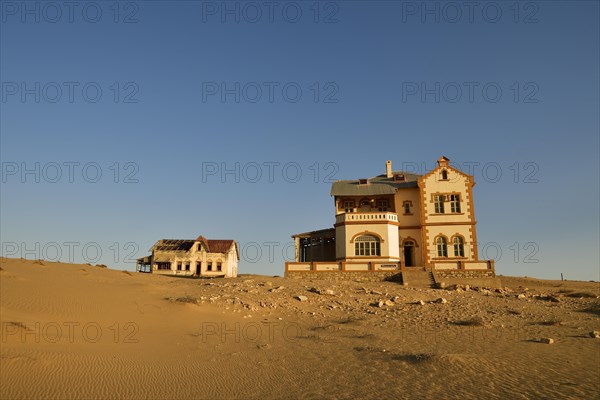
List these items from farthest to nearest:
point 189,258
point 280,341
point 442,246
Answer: point 189,258 < point 442,246 < point 280,341

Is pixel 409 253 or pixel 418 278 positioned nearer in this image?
pixel 418 278

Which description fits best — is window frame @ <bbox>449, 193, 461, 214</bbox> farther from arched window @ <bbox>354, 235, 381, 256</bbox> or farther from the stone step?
the stone step

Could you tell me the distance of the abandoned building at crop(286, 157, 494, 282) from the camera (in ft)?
119

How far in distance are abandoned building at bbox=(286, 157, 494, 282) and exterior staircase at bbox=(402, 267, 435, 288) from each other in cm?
93

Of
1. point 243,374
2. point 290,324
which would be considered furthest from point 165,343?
point 290,324

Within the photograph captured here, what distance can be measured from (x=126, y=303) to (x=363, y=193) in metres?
25.0

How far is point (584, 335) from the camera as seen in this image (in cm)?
1995

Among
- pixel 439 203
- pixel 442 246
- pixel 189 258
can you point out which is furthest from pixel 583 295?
pixel 189 258

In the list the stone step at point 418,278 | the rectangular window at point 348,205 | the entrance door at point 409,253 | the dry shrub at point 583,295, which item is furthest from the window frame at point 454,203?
the dry shrub at point 583,295

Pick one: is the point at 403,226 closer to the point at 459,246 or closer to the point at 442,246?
the point at 442,246

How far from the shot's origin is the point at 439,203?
40875 mm

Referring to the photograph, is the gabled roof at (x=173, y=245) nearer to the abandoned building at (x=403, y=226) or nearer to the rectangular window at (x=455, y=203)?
the abandoned building at (x=403, y=226)

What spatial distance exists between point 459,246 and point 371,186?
32.2 ft

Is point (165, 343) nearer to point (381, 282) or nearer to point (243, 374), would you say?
point (243, 374)
